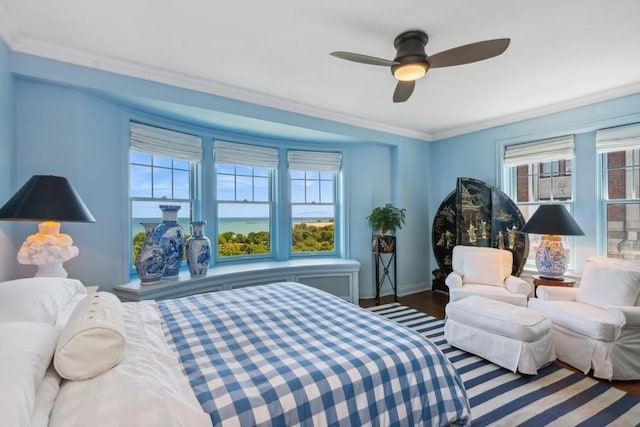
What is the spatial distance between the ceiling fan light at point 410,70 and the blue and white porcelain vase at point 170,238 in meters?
2.52

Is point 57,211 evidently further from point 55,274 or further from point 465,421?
point 465,421

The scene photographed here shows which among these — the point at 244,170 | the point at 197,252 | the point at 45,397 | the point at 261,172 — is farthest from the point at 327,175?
the point at 45,397

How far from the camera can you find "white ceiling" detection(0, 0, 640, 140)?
1.93 meters

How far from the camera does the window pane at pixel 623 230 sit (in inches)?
128

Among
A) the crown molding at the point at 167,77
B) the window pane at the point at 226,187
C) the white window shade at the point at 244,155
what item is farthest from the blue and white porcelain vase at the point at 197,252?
the crown molding at the point at 167,77

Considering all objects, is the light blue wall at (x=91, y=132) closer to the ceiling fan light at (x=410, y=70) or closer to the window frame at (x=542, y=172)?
the ceiling fan light at (x=410, y=70)

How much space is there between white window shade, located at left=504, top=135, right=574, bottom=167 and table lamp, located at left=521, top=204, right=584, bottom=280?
82cm

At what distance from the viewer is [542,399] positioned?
2131 mm

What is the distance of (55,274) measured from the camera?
217 cm

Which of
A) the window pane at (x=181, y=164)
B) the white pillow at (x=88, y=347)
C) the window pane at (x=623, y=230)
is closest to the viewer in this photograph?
the white pillow at (x=88, y=347)

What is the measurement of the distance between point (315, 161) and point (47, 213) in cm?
316

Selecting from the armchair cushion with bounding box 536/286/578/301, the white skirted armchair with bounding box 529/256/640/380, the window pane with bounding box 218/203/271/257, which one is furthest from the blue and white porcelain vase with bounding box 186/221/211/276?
the armchair cushion with bounding box 536/286/578/301

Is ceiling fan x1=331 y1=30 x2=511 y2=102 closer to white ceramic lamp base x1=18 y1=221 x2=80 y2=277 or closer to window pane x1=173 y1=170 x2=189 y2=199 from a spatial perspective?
white ceramic lamp base x1=18 y1=221 x2=80 y2=277

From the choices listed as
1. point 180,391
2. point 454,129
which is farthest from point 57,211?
point 454,129
